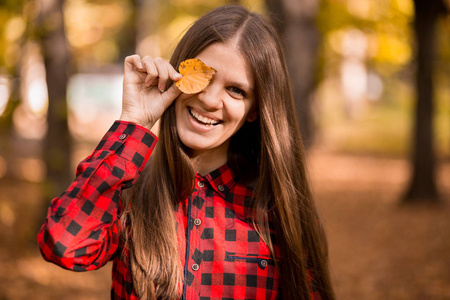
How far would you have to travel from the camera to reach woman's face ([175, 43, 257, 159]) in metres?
1.75

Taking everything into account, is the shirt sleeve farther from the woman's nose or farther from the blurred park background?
the blurred park background

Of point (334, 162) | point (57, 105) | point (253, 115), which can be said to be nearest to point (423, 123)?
point (334, 162)

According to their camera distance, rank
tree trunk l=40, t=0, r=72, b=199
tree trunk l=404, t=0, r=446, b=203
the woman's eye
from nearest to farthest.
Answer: the woman's eye
tree trunk l=40, t=0, r=72, b=199
tree trunk l=404, t=0, r=446, b=203

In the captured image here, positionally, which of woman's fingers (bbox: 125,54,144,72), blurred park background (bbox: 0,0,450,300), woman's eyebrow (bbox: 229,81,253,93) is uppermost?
woman's fingers (bbox: 125,54,144,72)

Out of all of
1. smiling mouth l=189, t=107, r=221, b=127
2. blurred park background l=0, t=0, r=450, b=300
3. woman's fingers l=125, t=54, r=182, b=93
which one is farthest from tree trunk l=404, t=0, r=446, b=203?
woman's fingers l=125, t=54, r=182, b=93

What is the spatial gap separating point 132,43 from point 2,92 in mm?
31676

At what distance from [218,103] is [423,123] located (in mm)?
6959

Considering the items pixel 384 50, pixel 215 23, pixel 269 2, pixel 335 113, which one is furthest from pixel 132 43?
pixel 215 23

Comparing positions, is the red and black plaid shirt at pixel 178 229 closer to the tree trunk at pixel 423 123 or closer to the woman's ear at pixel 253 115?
the woman's ear at pixel 253 115

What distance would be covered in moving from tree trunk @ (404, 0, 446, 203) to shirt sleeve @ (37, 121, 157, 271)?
7035 millimetres

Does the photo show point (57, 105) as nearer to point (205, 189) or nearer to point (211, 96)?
point (205, 189)

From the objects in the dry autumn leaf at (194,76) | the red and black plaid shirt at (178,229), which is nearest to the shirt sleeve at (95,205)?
the red and black plaid shirt at (178,229)

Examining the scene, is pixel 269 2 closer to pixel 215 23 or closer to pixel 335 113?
pixel 215 23

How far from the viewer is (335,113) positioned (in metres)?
29.2
